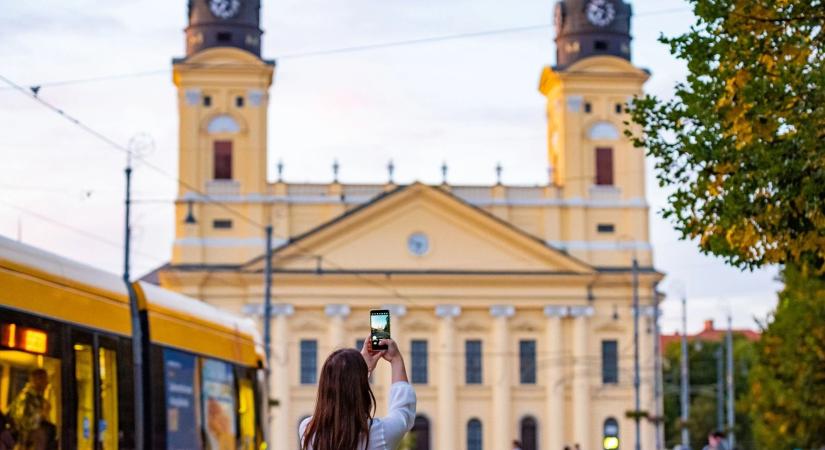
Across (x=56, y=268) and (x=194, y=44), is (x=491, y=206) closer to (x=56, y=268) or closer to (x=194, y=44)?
(x=194, y=44)

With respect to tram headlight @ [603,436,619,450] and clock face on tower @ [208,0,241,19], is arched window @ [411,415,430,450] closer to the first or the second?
clock face on tower @ [208,0,241,19]

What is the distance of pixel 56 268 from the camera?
47.4 feet

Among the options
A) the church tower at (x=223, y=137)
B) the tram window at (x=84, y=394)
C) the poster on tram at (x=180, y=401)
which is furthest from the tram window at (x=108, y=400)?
the church tower at (x=223, y=137)

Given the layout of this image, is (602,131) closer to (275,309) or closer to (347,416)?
(275,309)

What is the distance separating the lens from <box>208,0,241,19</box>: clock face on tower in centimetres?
7794

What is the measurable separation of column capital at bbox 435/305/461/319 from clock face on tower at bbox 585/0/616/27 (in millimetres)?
12745

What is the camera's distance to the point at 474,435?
272 feet

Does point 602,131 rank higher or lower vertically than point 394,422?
higher

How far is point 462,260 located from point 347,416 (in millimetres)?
74690

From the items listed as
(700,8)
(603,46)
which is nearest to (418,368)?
(603,46)

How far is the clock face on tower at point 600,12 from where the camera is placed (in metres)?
79.9

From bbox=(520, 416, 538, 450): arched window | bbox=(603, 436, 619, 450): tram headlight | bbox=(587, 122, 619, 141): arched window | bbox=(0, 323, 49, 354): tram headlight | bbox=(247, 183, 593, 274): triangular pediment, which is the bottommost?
bbox=(603, 436, 619, 450): tram headlight

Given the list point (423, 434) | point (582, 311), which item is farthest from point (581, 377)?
point (423, 434)

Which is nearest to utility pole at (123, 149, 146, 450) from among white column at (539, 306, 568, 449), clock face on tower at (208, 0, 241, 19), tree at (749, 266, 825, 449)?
tree at (749, 266, 825, 449)
